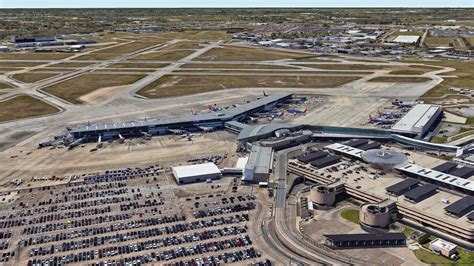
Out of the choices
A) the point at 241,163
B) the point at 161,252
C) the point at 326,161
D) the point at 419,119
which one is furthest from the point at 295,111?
the point at 161,252

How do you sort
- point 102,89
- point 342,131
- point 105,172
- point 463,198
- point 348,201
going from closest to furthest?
1. point 463,198
2. point 348,201
3. point 105,172
4. point 342,131
5. point 102,89

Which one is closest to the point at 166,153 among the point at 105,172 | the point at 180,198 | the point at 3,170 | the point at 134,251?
the point at 105,172

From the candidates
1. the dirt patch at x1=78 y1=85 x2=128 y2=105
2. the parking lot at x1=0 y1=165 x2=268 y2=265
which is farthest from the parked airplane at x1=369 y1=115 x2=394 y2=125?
the dirt patch at x1=78 y1=85 x2=128 y2=105

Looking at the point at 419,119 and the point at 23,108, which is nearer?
the point at 419,119

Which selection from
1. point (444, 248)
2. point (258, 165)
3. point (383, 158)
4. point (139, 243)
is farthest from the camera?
point (258, 165)

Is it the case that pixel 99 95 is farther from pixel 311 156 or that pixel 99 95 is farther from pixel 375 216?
pixel 375 216

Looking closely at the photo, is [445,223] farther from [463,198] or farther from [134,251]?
[134,251]

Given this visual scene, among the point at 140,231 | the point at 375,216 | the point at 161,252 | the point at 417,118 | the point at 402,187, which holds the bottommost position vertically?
the point at 140,231
